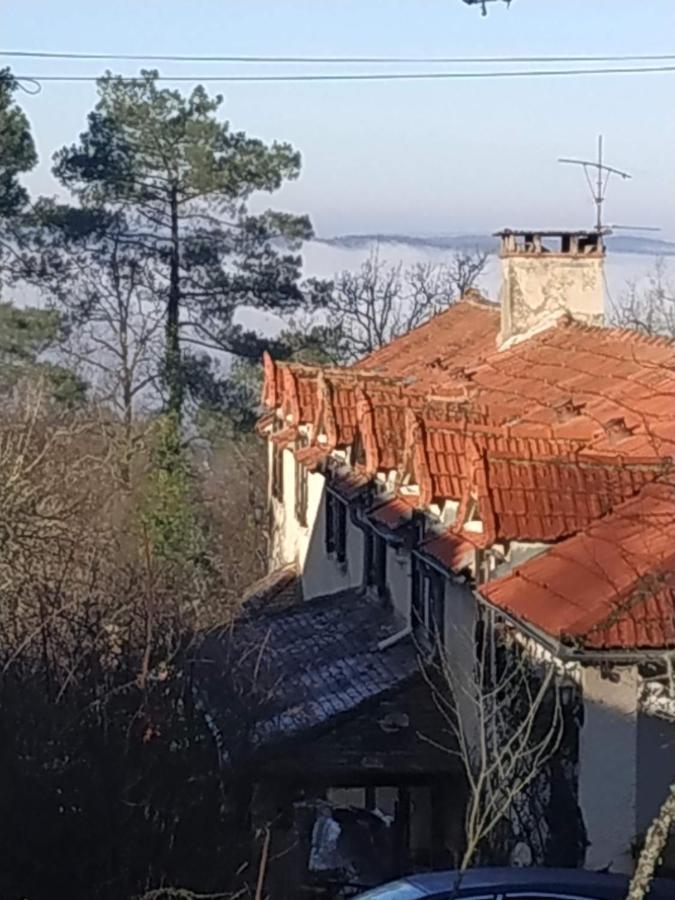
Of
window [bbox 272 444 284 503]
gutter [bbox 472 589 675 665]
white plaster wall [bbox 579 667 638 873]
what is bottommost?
white plaster wall [bbox 579 667 638 873]

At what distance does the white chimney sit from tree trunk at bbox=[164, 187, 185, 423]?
14479 mm

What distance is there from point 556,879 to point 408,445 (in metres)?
8.04

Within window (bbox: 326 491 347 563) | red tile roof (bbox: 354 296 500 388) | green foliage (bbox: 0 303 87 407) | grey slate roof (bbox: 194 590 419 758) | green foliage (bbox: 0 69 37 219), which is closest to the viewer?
grey slate roof (bbox: 194 590 419 758)

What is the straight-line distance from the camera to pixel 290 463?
2817 centimetres

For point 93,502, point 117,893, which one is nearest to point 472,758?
point 117,893

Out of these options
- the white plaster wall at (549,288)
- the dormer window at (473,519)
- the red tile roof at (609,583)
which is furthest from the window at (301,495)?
the red tile roof at (609,583)

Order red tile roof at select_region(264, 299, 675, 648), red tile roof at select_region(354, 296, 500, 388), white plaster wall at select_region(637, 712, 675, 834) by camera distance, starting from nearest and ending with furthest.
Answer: white plaster wall at select_region(637, 712, 675, 834)
red tile roof at select_region(264, 299, 675, 648)
red tile roof at select_region(354, 296, 500, 388)

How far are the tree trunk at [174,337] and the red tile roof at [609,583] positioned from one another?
2379 cm

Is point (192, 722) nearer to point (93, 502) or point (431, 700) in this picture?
point (431, 700)

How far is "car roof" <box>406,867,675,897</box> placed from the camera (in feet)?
26.7

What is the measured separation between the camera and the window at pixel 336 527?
71.1 feet

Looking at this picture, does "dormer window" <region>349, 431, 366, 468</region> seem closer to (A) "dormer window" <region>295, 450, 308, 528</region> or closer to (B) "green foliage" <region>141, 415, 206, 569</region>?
(A) "dormer window" <region>295, 450, 308, 528</region>

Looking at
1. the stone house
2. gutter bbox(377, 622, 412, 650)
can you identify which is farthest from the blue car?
gutter bbox(377, 622, 412, 650)

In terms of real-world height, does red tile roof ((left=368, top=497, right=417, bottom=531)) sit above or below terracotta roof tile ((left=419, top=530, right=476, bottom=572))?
above
